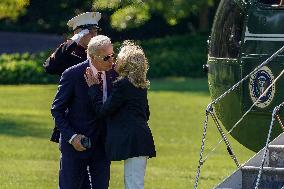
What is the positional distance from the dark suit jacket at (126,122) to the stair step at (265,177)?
36.1 inches

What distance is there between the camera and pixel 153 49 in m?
45.0

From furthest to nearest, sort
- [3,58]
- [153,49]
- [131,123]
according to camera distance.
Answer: [153,49] → [3,58] → [131,123]

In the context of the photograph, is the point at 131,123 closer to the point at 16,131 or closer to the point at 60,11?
the point at 16,131

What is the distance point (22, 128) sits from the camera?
23656mm

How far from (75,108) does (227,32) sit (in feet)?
13.5

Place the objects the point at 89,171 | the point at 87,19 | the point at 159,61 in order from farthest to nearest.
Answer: the point at 159,61
the point at 87,19
the point at 89,171

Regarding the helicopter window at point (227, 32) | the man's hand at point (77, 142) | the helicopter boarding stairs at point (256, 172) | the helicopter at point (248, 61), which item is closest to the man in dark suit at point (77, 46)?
the man's hand at point (77, 142)

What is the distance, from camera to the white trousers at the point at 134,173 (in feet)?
31.1

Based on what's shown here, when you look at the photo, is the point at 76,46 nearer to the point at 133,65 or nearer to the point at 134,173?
the point at 133,65

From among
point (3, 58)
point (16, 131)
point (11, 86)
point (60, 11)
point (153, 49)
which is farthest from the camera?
point (60, 11)

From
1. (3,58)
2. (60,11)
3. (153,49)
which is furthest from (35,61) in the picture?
(60,11)

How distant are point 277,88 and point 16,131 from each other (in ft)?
37.2

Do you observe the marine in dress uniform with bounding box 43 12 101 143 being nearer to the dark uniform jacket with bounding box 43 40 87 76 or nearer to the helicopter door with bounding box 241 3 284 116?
the dark uniform jacket with bounding box 43 40 87 76

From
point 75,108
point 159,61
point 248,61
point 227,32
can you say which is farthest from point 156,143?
point 159,61
